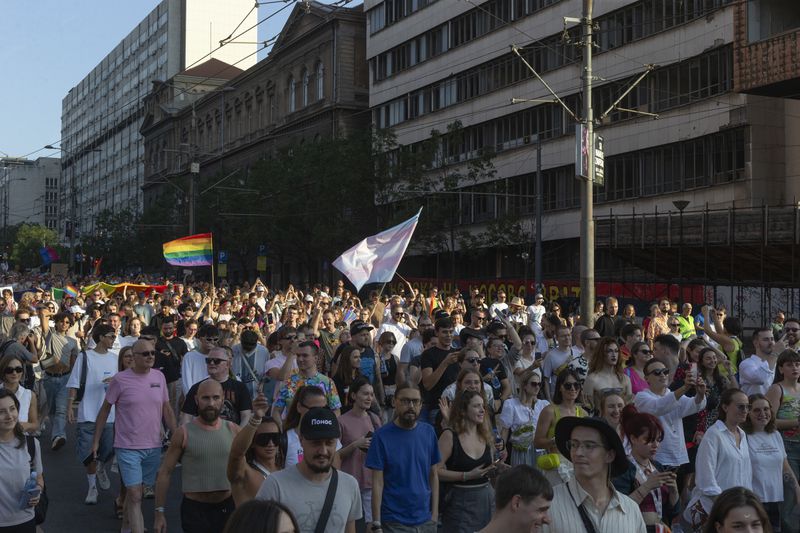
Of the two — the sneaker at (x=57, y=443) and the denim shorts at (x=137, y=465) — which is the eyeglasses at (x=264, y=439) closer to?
the denim shorts at (x=137, y=465)

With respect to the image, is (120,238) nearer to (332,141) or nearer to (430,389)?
(332,141)

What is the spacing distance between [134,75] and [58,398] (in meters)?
121

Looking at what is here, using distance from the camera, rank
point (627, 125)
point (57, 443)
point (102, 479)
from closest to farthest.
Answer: point (102, 479) → point (57, 443) → point (627, 125)

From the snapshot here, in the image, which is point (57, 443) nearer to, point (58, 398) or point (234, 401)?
point (58, 398)

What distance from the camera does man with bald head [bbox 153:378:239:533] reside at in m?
6.98

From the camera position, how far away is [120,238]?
86000mm

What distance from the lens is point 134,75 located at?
12938 cm

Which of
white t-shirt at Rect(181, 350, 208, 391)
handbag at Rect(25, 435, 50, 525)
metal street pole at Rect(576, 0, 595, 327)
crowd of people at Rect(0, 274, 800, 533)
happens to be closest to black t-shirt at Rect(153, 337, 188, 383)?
crowd of people at Rect(0, 274, 800, 533)

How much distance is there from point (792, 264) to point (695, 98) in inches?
466

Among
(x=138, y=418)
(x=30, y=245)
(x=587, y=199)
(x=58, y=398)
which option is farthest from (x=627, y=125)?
(x=30, y=245)

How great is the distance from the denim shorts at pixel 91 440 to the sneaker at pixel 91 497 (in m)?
0.35

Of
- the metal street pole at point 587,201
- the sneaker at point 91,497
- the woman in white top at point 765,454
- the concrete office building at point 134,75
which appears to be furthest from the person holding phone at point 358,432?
the concrete office building at point 134,75

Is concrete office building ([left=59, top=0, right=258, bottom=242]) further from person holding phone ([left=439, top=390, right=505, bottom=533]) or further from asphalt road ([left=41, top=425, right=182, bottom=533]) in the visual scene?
person holding phone ([left=439, top=390, right=505, bottom=533])

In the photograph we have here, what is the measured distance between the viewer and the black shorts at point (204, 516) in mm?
6965
